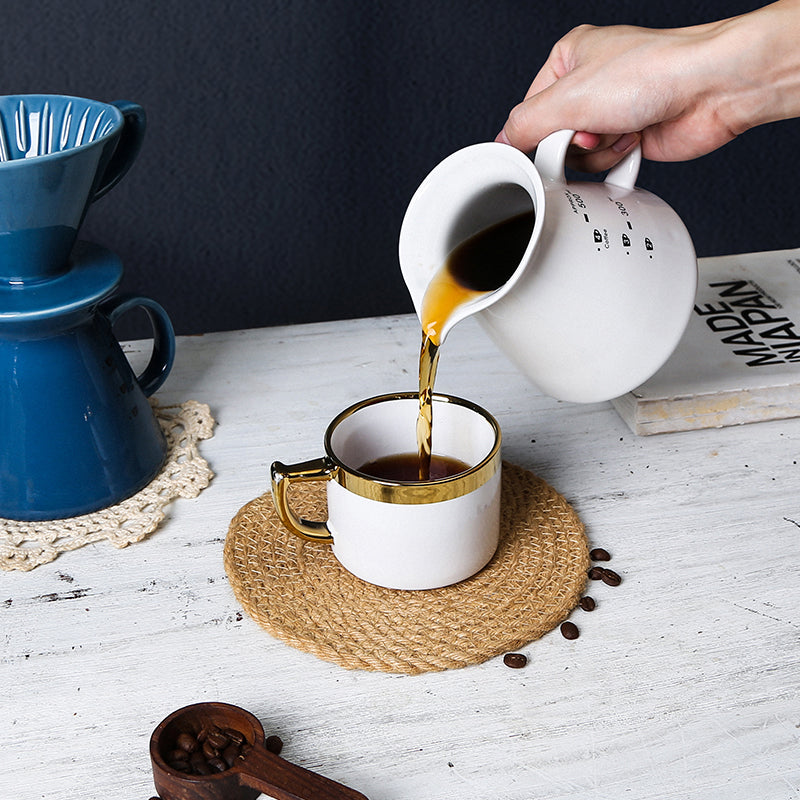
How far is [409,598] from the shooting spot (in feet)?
2.47

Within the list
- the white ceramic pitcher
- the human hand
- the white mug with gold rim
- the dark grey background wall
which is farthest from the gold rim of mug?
the dark grey background wall

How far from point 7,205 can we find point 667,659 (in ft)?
2.02

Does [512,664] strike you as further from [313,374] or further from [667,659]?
[313,374]

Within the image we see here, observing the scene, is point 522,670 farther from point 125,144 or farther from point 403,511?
point 125,144

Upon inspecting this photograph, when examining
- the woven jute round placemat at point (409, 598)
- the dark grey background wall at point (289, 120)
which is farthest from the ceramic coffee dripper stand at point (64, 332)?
the dark grey background wall at point (289, 120)

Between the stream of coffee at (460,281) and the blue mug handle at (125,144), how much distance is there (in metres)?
0.32

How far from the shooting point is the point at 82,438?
2.79 ft

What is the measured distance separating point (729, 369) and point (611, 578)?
1.12 feet

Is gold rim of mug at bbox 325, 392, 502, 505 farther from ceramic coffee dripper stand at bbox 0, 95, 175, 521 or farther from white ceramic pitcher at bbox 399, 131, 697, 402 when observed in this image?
ceramic coffee dripper stand at bbox 0, 95, 175, 521

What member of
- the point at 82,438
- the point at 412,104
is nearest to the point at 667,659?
the point at 82,438

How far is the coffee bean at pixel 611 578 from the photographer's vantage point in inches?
30.4

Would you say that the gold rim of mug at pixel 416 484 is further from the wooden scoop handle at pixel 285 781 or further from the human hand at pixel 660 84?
the human hand at pixel 660 84

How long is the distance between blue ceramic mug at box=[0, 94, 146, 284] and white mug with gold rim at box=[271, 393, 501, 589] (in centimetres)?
28

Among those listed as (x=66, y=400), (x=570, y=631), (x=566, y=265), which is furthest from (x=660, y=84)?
(x=66, y=400)
